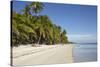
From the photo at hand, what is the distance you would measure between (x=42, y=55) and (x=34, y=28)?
0.31 meters

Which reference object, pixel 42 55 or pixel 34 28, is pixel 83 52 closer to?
→ pixel 42 55

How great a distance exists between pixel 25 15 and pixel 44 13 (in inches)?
8.5

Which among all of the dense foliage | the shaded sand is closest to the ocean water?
the shaded sand

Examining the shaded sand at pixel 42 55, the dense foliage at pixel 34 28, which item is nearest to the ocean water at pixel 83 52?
the shaded sand at pixel 42 55

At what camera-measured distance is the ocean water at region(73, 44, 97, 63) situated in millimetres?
2621

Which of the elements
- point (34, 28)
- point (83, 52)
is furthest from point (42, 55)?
point (83, 52)

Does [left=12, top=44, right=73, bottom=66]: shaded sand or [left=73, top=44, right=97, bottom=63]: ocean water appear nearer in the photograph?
[left=12, top=44, right=73, bottom=66]: shaded sand

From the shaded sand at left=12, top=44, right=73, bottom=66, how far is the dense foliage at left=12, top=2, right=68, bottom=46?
7cm

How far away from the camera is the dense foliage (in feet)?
7.63

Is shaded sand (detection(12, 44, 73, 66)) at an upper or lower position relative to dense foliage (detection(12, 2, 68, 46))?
lower

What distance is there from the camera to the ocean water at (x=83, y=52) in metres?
2.62

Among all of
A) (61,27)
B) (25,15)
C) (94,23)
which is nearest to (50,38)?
(61,27)

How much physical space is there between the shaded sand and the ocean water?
0.06m

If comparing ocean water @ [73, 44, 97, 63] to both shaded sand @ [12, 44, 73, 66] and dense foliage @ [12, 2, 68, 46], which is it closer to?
shaded sand @ [12, 44, 73, 66]
